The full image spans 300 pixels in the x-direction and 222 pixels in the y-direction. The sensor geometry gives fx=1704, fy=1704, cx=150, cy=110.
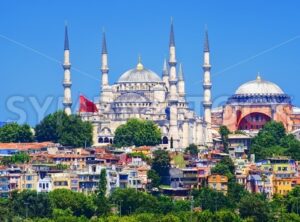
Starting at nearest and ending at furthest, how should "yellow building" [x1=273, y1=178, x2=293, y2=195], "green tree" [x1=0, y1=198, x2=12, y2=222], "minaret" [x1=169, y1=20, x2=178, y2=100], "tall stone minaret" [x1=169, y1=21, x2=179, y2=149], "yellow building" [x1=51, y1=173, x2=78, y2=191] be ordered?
"green tree" [x1=0, y1=198, x2=12, y2=222] < "yellow building" [x1=51, y1=173, x2=78, y2=191] < "yellow building" [x1=273, y1=178, x2=293, y2=195] < "tall stone minaret" [x1=169, y1=21, x2=179, y2=149] < "minaret" [x1=169, y1=20, x2=178, y2=100]

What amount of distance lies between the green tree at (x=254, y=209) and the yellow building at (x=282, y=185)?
704 cm

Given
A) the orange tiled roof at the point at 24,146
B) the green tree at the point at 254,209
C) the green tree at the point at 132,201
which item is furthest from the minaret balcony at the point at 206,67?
the green tree at the point at 254,209

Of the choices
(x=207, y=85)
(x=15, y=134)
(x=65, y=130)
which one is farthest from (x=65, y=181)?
(x=207, y=85)

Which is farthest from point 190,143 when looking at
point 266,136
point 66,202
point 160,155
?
point 66,202

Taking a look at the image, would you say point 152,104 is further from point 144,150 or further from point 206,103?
point 144,150

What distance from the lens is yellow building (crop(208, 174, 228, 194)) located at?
205 ft

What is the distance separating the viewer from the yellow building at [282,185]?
64812 mm

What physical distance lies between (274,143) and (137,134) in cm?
628

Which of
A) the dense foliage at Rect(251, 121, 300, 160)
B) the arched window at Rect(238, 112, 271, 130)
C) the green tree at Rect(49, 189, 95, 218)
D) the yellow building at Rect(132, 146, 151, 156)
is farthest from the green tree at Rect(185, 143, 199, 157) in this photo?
the green tree at Rect(49, 189, 95, 218)

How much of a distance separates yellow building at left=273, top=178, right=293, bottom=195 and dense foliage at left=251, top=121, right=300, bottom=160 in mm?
6219

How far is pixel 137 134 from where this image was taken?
76.0 m

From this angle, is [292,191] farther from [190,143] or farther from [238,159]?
[190,143]

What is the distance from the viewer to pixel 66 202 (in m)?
57.2

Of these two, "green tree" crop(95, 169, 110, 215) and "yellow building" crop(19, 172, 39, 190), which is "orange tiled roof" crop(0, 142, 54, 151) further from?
"green tree" crop(95, 169, 110, 215)
